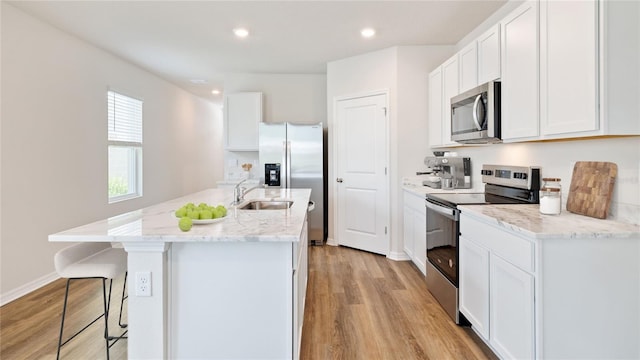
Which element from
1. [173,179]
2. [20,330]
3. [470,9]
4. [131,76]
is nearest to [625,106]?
[470,9]

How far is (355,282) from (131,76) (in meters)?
4.13

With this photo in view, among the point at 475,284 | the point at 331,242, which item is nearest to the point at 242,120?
the point at 331,242

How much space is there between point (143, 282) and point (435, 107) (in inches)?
128

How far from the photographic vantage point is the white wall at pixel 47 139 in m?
2.96

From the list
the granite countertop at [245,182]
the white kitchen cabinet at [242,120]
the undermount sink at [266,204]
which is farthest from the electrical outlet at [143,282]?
the white kitchen cabinet at [242,120]

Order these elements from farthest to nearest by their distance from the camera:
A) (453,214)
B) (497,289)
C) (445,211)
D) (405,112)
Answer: (405,112) < (445,211) < (453,214) < (497,289)

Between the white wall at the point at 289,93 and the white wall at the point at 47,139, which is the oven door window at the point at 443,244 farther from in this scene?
the white wall at the point at 47,139

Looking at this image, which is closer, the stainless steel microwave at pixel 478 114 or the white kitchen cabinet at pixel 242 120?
the stainless steel microwave at pixel 478 114

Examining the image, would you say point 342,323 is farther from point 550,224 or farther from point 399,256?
point 399,256

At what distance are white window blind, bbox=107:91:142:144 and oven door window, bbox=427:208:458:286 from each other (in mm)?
4013

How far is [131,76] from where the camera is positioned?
190 inches

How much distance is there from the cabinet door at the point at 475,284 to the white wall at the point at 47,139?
144 inches

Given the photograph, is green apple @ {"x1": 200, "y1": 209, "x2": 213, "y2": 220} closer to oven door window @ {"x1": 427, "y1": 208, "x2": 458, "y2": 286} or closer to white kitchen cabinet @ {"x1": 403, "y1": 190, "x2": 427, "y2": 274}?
oven door window @ {"x1": 427, "y1": 208, "x2": 458, "y2": 286}

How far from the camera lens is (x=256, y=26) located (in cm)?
351
